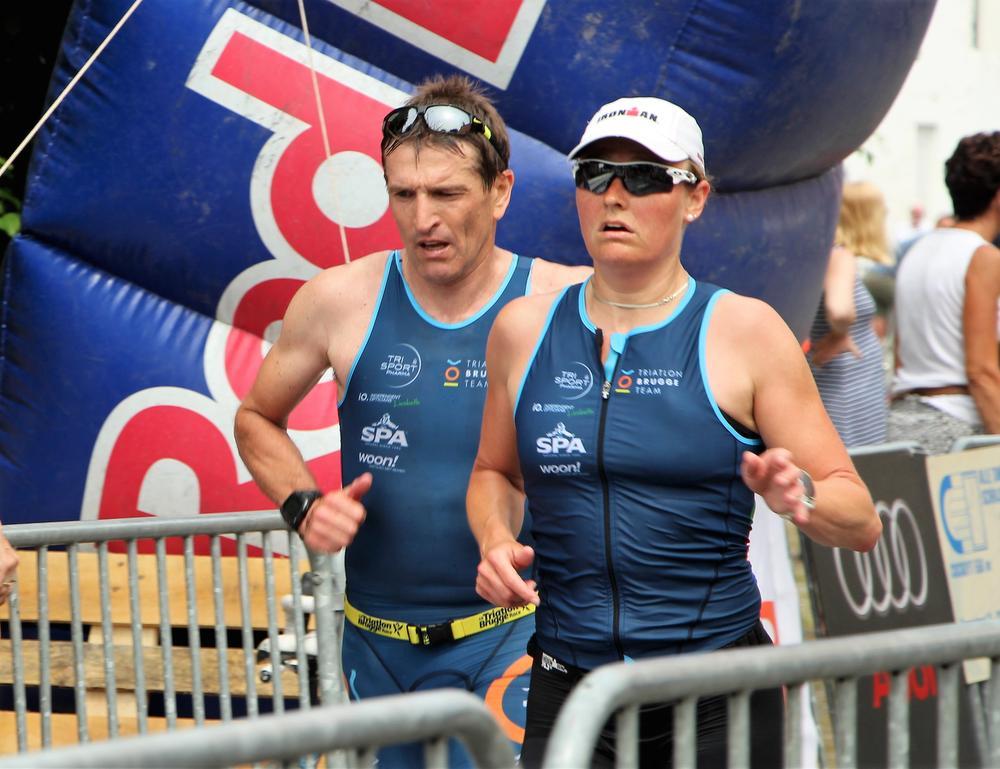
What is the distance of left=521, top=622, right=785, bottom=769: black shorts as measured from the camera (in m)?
2.55

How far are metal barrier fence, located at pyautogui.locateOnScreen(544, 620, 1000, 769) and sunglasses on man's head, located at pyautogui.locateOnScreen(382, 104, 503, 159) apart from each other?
5.02 ft

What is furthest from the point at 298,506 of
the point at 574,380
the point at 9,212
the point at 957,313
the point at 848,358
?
the point at 848,358

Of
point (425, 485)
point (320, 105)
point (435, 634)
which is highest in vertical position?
point (320, 105)

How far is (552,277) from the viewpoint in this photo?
338 centimetres

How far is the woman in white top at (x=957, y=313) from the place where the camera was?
18.2 feet

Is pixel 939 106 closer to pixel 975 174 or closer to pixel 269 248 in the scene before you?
pixel 975 174

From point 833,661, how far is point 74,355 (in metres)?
3.09

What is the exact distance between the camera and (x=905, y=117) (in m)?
26.7

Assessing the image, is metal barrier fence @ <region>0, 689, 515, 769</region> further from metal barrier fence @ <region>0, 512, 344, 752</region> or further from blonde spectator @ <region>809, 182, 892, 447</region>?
blonde spectator @ <region>809, 182, 892, 447</region>

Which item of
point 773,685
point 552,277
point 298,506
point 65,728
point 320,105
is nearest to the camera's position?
point 773,685

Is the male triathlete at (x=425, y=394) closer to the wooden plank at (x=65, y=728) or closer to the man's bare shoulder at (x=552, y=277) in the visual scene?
the man's bare shoulder at (x=552, y=277)

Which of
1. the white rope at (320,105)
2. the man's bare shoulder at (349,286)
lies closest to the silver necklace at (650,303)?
the man's bare shoulder at (349,286)

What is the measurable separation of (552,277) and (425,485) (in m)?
0.56

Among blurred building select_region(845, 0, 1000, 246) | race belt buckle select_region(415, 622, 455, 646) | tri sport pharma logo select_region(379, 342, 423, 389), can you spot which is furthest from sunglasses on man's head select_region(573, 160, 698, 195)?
blurred building select_region(845, 0, 1000, 246)
